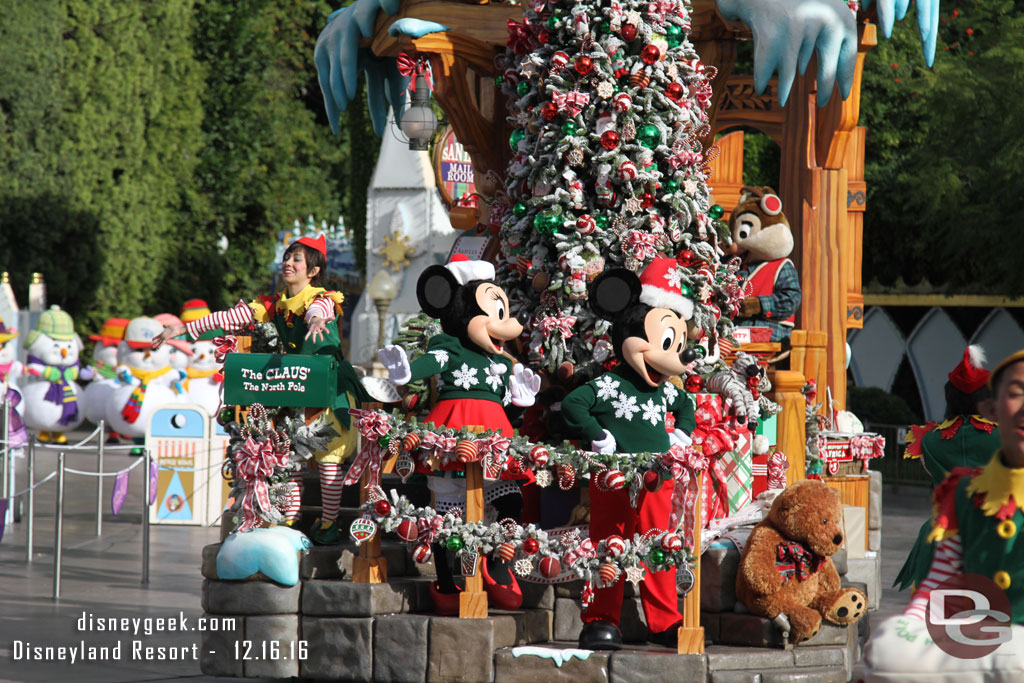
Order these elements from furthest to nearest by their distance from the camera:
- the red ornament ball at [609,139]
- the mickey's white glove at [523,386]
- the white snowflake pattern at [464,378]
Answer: the red ornament ball at [609,139]
the mickey's white glove at [523,386]
the white snowflake pattern at [464,378]

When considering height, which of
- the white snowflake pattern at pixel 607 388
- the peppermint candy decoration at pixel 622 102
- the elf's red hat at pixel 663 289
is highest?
the peppermint candy decoration at pixel 622 102

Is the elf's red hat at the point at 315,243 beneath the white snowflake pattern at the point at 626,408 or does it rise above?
above

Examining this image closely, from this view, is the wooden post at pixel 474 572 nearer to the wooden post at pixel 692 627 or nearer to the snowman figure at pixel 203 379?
the wooden post at pixel 692 627

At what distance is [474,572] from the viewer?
5777 millimetres

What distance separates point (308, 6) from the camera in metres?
30.4

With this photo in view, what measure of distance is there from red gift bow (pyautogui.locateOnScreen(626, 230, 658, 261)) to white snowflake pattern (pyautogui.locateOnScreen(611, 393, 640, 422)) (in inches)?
46.0

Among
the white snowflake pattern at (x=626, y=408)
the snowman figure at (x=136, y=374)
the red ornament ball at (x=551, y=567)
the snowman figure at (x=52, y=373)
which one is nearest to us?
the red ornament ball at (x=551, y=567)

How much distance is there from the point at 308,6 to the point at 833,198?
21981mm

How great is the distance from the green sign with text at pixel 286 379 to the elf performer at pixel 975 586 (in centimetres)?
338

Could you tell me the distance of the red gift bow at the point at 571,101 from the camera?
697 centimetres

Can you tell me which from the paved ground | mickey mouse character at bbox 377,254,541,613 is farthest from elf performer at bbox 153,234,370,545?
the paved ground
